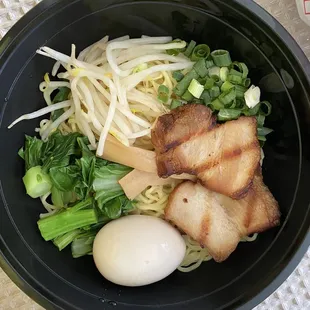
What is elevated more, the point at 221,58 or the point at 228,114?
the point at 221,58

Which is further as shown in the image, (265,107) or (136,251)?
(265,107)

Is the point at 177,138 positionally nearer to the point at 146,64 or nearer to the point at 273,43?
the point at 146,64


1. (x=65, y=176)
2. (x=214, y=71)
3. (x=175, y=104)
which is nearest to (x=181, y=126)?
(x=175, y=104)

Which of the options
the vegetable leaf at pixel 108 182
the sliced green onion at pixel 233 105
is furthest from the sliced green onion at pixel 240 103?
the vegetable leaf at pixel 108 182

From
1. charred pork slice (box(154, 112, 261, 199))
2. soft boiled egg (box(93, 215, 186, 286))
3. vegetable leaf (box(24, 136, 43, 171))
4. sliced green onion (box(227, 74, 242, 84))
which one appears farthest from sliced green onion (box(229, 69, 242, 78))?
vegetable leaf (box(24, 136, 43, 171))

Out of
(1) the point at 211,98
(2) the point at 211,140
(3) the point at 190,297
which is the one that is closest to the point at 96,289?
(3) the point at 190,297

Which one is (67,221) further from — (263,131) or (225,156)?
(263,131)
